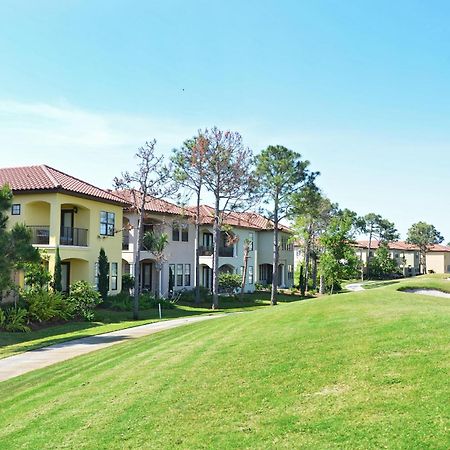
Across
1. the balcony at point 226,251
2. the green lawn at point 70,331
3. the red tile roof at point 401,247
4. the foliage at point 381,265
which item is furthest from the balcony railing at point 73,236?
the red tile roof at point 401,247

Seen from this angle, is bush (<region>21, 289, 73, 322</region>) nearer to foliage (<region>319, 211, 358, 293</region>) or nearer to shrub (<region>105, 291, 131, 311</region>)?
shrub (<region>105, 291, 131, 311</region>)

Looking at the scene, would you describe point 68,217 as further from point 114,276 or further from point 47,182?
point 114,276

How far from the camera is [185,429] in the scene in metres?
7.29

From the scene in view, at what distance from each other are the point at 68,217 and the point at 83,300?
703 centimetres

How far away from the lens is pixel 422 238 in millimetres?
108375

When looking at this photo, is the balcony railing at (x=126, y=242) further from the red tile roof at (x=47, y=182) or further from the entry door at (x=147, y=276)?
the red tile roof at (x=47, y=182)

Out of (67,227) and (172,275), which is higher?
(67,227)

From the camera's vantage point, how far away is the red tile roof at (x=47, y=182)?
30125 millimetres

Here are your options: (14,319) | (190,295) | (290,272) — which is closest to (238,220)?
(190,295)

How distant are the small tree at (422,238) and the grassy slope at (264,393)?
102000 millimetres

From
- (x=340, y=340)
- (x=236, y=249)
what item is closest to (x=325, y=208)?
(x=236, y=249)

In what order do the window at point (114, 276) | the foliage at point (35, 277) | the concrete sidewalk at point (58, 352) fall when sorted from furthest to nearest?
the window at point (114, 276) → the foliage at point (35, 277) → the concrete sidewalk at point (58, 352)

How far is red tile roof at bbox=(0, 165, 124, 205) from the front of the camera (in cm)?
3012

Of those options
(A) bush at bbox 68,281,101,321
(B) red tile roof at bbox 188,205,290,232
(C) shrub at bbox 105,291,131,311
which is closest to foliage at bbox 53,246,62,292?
(A) bush at bbox 68,281,101,321
